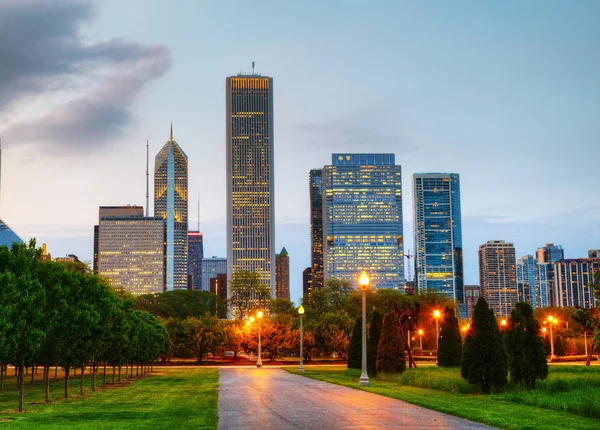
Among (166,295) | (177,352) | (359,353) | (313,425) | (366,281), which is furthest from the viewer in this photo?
(166,295)

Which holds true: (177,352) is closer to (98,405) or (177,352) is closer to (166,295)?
(98,405)

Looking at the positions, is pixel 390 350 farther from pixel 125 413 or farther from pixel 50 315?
pixel 125 413

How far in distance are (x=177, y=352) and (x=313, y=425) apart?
223 feet

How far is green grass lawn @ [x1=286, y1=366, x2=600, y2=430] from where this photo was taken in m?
18.8

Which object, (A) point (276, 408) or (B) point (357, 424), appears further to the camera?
(A) point (276, 408)

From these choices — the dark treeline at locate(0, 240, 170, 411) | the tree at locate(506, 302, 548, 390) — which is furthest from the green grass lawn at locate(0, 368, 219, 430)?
the tree at locate(506, 302, 548, 390)

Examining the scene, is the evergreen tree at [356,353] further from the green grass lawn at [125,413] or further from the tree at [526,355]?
the tree at [526,355]

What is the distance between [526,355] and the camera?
27969 millimetres

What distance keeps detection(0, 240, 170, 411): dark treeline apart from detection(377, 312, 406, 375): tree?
14.5m

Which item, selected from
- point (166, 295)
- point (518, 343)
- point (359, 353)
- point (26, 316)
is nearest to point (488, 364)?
point (518, 343)

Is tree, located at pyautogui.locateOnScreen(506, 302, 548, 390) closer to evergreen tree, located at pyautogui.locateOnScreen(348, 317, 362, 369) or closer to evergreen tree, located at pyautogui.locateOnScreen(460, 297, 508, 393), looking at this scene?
evergreen tree, located at pyautogui.locateOnScreen(460, 297, 508, 393)

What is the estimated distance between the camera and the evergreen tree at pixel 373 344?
42.2 meters

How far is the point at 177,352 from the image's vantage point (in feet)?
275

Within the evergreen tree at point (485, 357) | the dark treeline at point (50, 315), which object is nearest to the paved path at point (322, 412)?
the evergreen tree at point (485, 357)
